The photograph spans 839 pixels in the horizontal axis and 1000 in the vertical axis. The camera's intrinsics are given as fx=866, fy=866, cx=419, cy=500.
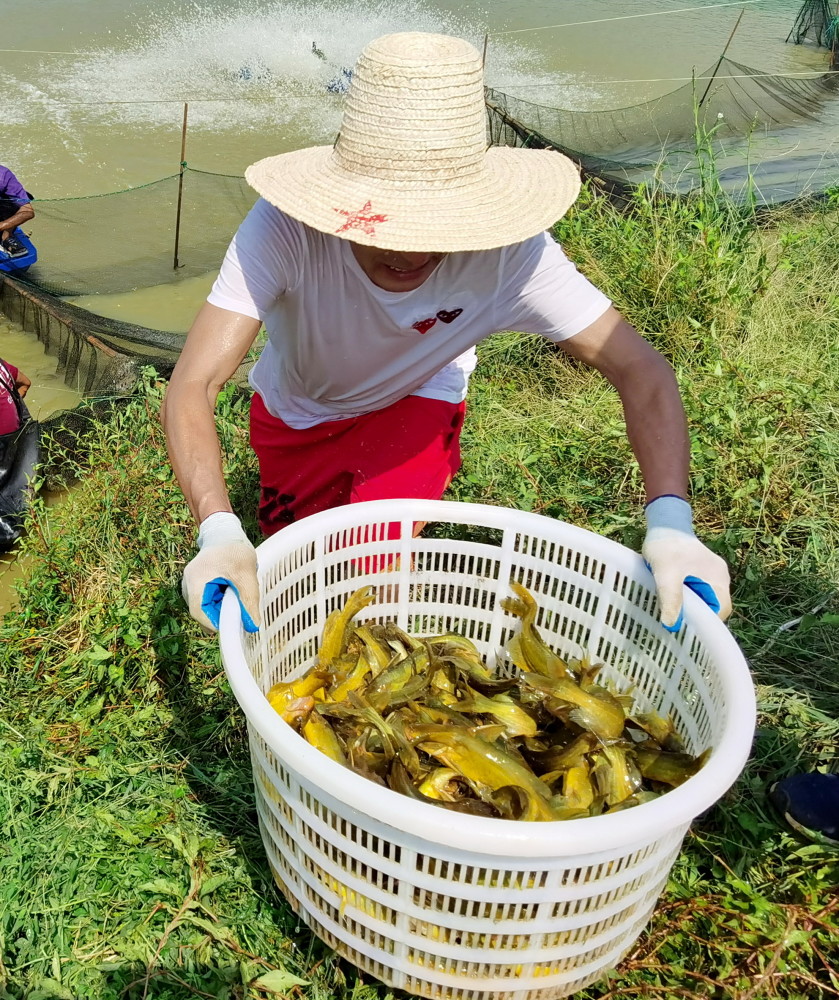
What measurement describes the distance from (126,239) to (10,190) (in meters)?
0.87

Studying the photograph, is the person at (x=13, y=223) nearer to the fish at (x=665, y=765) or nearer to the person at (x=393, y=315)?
the person at (x=393, y=315)

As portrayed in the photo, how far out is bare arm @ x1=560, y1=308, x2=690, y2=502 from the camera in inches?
86.2

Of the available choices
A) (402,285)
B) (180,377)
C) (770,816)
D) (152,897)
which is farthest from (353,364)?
(770,816)

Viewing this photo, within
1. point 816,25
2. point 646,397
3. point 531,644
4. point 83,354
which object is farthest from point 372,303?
point 816,25

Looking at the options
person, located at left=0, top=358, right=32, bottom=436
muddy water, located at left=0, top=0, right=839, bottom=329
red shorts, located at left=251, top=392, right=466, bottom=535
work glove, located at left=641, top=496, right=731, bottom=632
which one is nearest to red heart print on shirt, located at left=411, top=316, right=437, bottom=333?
red shorts, located at left=251, top=392, right=466, bottom=535

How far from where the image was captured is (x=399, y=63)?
6.07 ft

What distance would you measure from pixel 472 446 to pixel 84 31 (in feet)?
42.9

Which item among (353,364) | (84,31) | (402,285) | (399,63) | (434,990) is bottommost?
(84,31)

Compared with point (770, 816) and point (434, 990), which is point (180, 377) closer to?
point (434, 990)

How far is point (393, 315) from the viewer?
7.74 feet

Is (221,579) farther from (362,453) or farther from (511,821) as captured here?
(362,453)

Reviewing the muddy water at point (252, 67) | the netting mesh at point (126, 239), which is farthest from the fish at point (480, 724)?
the netting mesh at point (126, 239)

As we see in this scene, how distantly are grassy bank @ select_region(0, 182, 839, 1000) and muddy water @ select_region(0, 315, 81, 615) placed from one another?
53.6 inches

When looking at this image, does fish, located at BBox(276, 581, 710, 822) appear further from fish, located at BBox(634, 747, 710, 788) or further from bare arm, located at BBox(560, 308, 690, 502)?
bare arm, located at BBox(560, 308, 690, 502)
